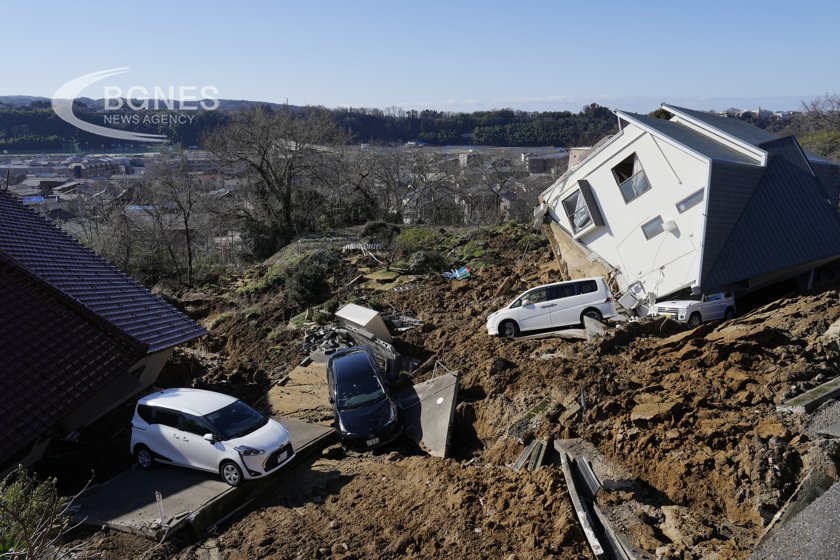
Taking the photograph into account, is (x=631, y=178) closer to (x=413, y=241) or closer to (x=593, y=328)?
(x=593, y=328)

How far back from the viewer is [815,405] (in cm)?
849

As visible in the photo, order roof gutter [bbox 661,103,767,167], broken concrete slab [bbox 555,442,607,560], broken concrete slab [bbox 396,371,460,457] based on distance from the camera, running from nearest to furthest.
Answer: broken concrete slab [bbox 555,442,607,560], broken concrete slab [bbox 396,371,460,457], roof gutter [bbox 661,103,767,167]

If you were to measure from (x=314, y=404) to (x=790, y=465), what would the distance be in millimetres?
10359

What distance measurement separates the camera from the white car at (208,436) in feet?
34.1

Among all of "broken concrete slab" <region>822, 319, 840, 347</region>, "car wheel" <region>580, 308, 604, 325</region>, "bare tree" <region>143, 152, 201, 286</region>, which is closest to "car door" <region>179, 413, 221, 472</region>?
"car wheel" <region>580, 308, 604, 325</region>

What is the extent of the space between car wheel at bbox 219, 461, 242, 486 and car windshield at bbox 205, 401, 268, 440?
0.48 metres

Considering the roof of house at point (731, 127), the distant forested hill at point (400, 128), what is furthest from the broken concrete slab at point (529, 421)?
the distant forested hill at point (400, 128)

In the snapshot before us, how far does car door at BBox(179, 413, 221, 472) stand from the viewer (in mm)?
10562

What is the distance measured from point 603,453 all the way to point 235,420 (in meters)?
6.67

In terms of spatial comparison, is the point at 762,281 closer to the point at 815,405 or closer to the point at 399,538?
the point at 815,405

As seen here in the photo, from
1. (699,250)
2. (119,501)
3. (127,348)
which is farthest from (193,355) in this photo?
(699,250)

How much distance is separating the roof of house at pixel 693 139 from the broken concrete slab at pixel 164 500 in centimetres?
1360

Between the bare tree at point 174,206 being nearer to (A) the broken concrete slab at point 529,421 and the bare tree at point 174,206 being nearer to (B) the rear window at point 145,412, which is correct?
(B) the rear window at point 145,412

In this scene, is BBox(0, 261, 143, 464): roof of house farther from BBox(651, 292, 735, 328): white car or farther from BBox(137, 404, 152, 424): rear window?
BBox(651, 292, 735, 328): white car
